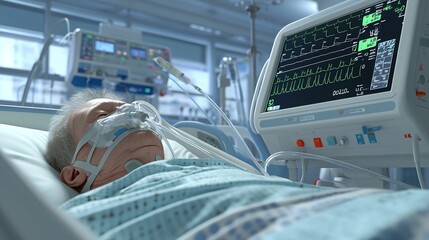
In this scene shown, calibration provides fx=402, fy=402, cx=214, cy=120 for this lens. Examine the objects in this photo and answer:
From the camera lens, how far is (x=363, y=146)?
121 centimetres

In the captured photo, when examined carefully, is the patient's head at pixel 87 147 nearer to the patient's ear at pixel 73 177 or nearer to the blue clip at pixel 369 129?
the patient's ear at pixel 73 177

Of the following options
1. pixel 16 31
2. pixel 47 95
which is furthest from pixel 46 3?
pixel 47 95

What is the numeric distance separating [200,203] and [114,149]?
507mm

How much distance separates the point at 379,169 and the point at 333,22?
1.65ft

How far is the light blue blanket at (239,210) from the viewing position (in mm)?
450

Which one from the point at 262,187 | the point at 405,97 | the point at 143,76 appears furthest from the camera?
the point at 143,76

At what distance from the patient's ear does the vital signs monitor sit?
67 cm

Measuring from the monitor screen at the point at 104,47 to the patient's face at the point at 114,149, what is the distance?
233 cm

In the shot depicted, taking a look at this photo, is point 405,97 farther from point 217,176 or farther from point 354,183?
point 217,176

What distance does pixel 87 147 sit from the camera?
43.4 inches

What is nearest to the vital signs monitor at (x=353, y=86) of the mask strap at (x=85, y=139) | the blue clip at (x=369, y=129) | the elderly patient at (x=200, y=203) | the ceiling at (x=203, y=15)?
the blue clip at (x=369, y=129)

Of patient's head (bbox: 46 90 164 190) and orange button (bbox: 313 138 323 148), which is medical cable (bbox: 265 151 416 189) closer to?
orange button (bbox: 313 138 323 148)

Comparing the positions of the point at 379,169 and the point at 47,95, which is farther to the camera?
the point at 47,95

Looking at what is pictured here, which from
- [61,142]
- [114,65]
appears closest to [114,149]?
[61,142]
